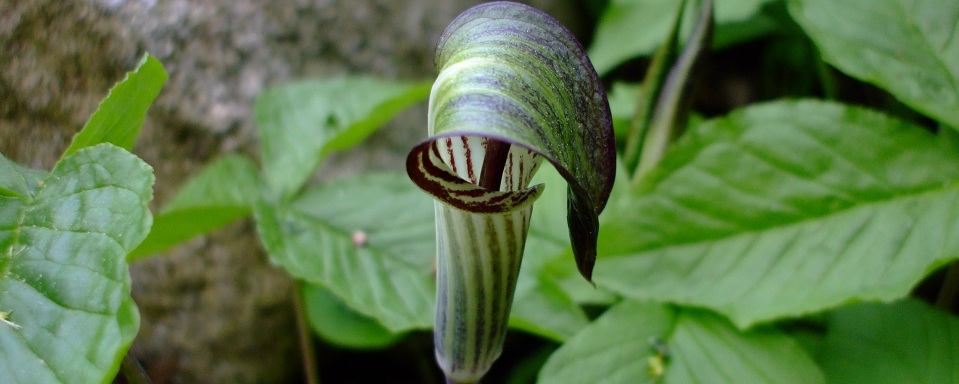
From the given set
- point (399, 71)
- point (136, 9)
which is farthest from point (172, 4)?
point (399, 71)

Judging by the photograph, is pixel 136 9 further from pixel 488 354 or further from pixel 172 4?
pixel 488 354

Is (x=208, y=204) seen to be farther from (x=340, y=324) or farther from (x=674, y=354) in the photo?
(x=674, y=354)

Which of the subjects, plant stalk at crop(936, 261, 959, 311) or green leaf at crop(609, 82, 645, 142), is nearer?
plant stalk at crop(936, 261, 959, 311)

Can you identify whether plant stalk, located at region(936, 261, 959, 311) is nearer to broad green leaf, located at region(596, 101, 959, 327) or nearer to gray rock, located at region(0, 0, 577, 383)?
broad green leaf, located at region(596, 101, 959, 327)

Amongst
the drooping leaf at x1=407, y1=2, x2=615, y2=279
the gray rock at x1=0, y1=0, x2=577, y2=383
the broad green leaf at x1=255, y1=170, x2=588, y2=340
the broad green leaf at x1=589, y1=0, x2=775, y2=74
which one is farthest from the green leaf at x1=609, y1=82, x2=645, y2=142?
the drooping leaf at x1=407, y1=2, x2=615, y2=279

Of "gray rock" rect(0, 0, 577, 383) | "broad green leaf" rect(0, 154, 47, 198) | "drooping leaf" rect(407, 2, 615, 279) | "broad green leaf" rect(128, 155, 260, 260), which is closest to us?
"drooping leaf" rect(407, 2, 615, 279)

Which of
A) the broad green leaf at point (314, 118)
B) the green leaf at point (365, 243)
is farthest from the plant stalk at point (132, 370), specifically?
the broad green leaf at point (314, 118)
